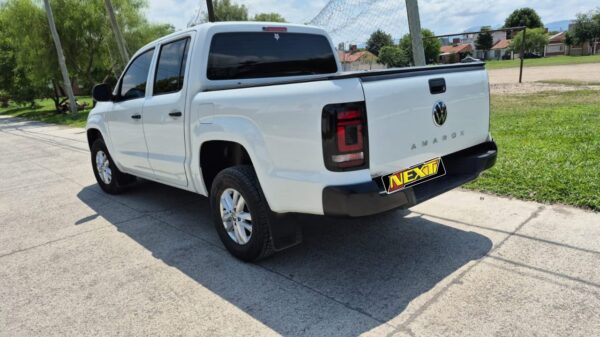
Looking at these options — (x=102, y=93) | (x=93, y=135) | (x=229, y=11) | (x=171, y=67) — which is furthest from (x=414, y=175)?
(x=229, y=11)

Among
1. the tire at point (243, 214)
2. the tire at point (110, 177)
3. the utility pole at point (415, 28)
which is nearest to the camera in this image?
the tire at point (243, 214)

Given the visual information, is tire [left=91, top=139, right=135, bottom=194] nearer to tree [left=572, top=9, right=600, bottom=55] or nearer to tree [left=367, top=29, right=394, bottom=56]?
tree [left=367, top=29, right=394, bottom=56]

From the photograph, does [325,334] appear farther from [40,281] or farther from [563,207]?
[563,207]

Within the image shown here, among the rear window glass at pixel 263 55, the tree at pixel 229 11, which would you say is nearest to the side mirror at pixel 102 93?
the rear window glass at pixel 263 55

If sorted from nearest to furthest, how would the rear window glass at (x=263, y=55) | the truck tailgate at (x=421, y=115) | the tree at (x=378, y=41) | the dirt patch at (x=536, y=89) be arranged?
the truck tailgate at (x=421, y=115) → the rear window glass at (x=263, y=55) → the tree at (x=378, y=41) → the dirt patch at (x=536, y=89)

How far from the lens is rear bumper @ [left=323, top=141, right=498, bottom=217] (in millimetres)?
2762

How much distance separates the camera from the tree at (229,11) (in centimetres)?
4053

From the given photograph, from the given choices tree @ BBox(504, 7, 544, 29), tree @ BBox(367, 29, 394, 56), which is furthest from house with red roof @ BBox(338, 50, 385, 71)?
tree @ BBox(504, 7, 544, 29)

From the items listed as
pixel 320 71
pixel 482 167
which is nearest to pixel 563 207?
pixel 482 167

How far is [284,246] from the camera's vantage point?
133 inches

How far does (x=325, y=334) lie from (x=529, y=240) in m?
2.10

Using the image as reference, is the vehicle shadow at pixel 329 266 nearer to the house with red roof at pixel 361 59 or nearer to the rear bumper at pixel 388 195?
the rear bumper at pixel 388 195

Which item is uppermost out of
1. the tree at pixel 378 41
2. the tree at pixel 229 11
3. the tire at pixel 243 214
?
the tree at pixel 229 11

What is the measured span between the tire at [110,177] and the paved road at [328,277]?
3.45 ft
